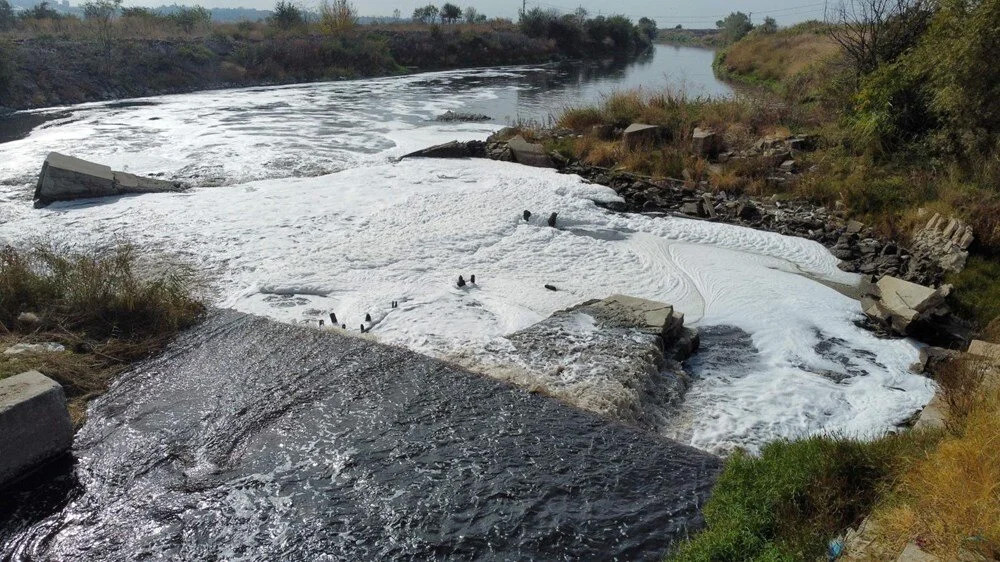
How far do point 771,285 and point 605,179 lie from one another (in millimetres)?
5086

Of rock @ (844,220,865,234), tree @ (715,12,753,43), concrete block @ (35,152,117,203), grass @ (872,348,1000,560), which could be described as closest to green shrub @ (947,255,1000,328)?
rock @ (844,220,865,234)

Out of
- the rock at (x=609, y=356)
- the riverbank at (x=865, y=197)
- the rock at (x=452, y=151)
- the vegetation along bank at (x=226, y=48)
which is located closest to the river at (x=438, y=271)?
the rock at (x=609, y=356)

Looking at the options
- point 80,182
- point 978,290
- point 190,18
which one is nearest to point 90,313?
point 80,182

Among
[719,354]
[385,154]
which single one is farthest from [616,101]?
[719,354]

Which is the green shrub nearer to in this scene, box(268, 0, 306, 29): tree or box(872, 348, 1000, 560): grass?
box(872, 348, 1000, 560): grass

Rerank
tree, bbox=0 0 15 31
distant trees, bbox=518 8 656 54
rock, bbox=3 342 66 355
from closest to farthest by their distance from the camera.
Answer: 1. rock, bbox=3 342 66 355
2. tree, bbox=0 0 15 31
3. distant trees, bbox=518 8 656 54

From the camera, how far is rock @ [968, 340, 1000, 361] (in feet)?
19.4

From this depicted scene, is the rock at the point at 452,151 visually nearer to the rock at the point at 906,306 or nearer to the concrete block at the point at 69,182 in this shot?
the concrete block at the point at 69,182

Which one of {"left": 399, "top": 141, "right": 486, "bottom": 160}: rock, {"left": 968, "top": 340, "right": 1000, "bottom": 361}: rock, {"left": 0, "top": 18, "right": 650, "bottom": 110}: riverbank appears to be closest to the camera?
{"left": 968, "top": 340, "right": 1000, "bottom": 361}: rock

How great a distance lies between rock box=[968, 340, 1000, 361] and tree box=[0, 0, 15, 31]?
136 ft

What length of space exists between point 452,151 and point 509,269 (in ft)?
23.5

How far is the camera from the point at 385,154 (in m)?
15.4

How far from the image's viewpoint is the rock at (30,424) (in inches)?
185

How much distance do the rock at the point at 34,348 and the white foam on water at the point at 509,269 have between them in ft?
6.01
